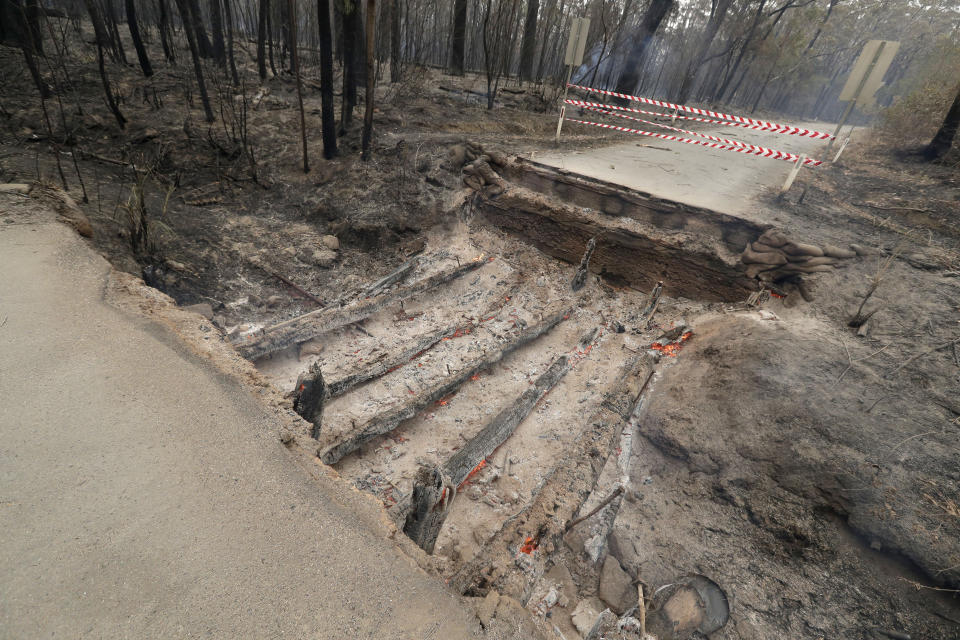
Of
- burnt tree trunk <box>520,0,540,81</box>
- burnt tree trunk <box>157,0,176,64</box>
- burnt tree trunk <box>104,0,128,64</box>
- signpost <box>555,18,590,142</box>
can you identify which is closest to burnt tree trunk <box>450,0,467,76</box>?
burnt tree trunk <box>520,0,540,81</box>

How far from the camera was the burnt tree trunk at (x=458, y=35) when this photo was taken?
37.2 feet

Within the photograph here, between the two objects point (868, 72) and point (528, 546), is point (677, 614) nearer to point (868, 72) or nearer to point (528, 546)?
point (528, 546)

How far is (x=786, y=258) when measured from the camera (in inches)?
203

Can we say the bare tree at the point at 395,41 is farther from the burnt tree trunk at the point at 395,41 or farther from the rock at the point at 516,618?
the rock at the point at 516,618

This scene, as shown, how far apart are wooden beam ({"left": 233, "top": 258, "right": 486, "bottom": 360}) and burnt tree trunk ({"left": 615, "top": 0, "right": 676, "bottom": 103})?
10.8 metres

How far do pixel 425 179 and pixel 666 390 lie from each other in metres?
5.06

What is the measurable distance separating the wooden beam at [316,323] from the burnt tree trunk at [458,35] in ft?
31.5

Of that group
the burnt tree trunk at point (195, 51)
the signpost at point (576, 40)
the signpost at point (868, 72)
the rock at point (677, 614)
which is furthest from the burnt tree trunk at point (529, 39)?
the rock at point (677, 614)

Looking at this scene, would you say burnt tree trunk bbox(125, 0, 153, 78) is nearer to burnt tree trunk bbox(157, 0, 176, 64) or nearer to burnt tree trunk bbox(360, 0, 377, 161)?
burnt tree trunk bbox(157, 0, 176, 64)

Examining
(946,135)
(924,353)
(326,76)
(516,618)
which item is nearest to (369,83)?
(326,76)

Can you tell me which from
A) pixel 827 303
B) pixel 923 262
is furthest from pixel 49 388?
pixel 923 262

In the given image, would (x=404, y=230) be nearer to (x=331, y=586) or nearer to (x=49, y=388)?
(x=49, y=388)

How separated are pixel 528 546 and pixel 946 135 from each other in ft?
40.7

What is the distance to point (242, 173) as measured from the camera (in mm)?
6930
